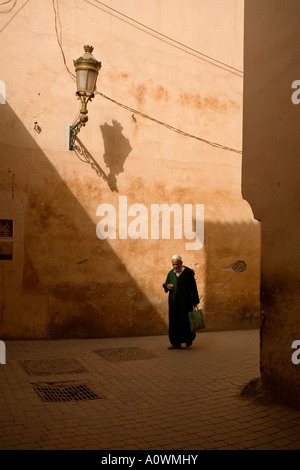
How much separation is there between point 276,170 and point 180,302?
3557 mm

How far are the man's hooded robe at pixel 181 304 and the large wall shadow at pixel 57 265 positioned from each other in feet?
3.87

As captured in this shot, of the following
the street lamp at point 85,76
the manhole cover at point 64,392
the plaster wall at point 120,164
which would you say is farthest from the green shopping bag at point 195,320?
the street lamp at point 85,76

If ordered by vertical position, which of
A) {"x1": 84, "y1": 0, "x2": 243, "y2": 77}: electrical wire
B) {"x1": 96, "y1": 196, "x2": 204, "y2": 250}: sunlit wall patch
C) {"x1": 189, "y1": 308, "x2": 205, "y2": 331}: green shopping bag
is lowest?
{"x1": 189, "y1": 308, "x2": 205, "y2": 331}: green shopping bag

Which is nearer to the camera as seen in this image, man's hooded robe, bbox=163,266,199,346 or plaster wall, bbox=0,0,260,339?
man's hooded robe, bbox=163,266,199,346

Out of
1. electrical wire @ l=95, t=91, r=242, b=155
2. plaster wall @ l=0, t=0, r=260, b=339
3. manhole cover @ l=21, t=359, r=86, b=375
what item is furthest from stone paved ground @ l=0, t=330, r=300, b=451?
electrical wire @ l=95, t=91, r=242, b=155

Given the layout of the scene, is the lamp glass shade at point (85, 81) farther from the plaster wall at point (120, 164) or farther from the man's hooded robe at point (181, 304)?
the man's hooded robe at point (181, 304)

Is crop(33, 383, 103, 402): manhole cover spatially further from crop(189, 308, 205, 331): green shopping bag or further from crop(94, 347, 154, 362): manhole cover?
crop(189, 308, 205, 331): green shopping bag

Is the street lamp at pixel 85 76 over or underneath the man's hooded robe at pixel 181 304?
over

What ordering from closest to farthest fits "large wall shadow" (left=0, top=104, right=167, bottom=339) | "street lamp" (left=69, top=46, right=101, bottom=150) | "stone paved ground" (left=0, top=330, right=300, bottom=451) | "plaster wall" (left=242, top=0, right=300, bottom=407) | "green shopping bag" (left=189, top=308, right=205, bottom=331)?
"stone paved ground" (left=0, top=330, right=300, bottom=451)
"plaster wall" (left=242, top=0, right=300, bottom=407)
"green shopping bag" (left=189, top=308, right=205, bottom=331)
"street lamp" (left=69, top=46, right=101, bottom=150)
"large wall shadow" (left=0, top=104, right=167, bottom=339)

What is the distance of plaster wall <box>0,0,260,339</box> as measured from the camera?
27.2 feet

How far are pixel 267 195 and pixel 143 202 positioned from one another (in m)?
4.19

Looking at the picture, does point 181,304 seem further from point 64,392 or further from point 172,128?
point 172,128

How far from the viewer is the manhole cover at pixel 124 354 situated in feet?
23.5

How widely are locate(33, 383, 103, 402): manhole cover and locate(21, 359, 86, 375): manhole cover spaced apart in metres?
0.57
